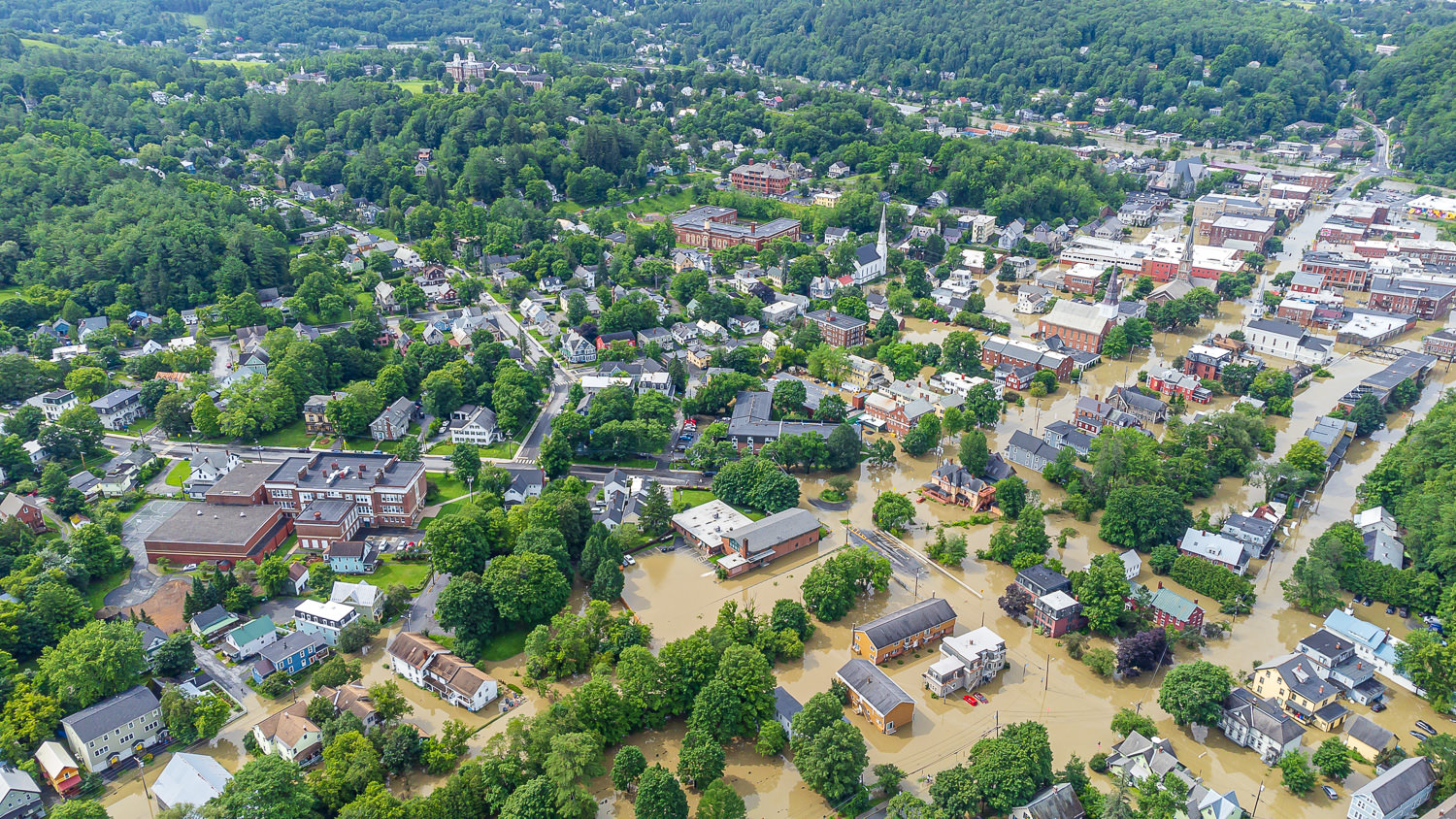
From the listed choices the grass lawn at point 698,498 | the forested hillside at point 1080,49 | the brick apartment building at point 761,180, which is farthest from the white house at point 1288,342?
the forested hillside at point 1080,49

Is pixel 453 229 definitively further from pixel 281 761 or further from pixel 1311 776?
pixel 1311 776

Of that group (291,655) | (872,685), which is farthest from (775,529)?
(291,655)

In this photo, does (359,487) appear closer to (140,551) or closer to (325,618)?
(325,618)

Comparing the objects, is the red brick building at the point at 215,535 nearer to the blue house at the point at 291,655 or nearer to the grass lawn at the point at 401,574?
the grass lawn at the point at 401,574

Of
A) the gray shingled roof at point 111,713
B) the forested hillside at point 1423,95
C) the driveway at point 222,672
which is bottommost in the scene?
the driveway at point 222,672

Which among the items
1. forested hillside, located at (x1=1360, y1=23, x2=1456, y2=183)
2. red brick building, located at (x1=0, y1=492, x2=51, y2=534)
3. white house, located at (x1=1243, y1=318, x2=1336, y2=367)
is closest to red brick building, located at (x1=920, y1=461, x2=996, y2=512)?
white house, located at (x1=1243, y1=318, x2=1336, y2=367)

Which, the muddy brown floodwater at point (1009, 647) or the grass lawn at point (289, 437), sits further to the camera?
the grass lawn at point (289, 437)

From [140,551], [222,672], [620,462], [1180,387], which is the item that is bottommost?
[620,462]

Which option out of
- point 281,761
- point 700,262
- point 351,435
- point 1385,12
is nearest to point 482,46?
point 700,262
